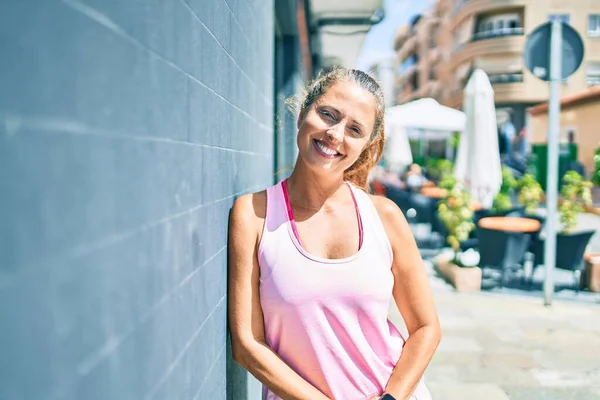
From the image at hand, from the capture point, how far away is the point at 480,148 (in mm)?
9836

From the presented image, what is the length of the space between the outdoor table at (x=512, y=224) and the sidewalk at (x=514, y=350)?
4.33 feet

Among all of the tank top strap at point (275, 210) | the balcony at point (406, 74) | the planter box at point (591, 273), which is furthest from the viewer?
the balcony at point (406, 74)

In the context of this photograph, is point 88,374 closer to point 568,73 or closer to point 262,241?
point 262,241

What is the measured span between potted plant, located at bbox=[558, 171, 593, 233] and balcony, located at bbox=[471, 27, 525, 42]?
35936 millimetres

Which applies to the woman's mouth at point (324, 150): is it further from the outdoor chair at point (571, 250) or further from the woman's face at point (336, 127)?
the outdoor chair at point (571, 250)

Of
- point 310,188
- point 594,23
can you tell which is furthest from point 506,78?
point 310,188

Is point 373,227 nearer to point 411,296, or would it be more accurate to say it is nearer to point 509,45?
point 411,296

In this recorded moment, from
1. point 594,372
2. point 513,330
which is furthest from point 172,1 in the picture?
point 513,330

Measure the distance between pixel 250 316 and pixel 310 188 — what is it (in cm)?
45

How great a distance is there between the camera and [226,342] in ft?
6.66

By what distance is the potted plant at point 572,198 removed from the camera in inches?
321

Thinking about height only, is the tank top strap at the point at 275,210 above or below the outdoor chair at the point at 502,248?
above

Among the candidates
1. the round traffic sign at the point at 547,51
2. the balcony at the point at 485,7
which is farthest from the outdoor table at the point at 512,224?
the balcony at the point at 485,7

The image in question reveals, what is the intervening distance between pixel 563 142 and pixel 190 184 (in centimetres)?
2800
